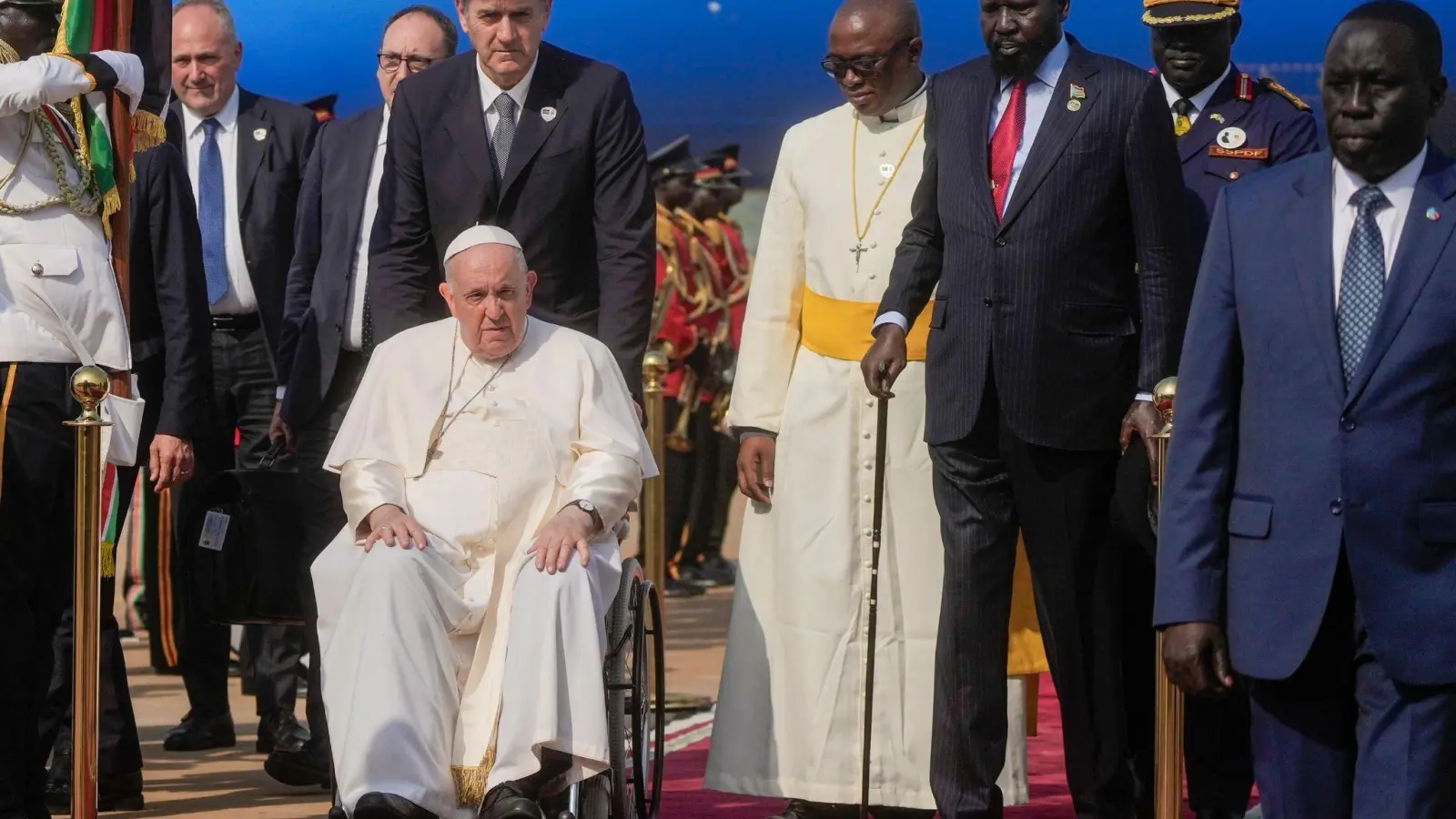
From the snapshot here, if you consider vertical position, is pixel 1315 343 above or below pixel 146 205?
below

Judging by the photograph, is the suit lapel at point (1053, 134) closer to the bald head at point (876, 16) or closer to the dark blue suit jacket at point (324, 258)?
the bald head at point (876, 16)

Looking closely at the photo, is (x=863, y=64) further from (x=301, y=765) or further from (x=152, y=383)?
(x=301, y=765)

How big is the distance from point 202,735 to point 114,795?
1.16 meters

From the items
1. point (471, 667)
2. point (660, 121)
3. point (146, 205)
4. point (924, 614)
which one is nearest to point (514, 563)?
point (471, 667)

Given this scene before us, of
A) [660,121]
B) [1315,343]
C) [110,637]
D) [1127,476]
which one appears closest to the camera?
[1315,343]

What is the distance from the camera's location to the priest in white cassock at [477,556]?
199 inches

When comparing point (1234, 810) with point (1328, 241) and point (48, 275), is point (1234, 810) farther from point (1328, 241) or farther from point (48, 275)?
point (48, 275)

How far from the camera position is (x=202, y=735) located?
7.41 meters

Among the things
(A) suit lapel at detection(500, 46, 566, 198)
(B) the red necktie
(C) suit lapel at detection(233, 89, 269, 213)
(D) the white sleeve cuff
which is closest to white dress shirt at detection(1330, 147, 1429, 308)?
(B) the red necktie

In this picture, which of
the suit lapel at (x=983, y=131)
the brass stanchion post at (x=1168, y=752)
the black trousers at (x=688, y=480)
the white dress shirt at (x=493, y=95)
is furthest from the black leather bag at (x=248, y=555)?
the black trousers at (x=688, y=480)

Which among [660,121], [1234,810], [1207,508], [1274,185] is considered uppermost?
[660,121]

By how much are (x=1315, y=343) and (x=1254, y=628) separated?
48cm

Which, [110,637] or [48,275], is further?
[110,637]

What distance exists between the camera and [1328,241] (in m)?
3.90
